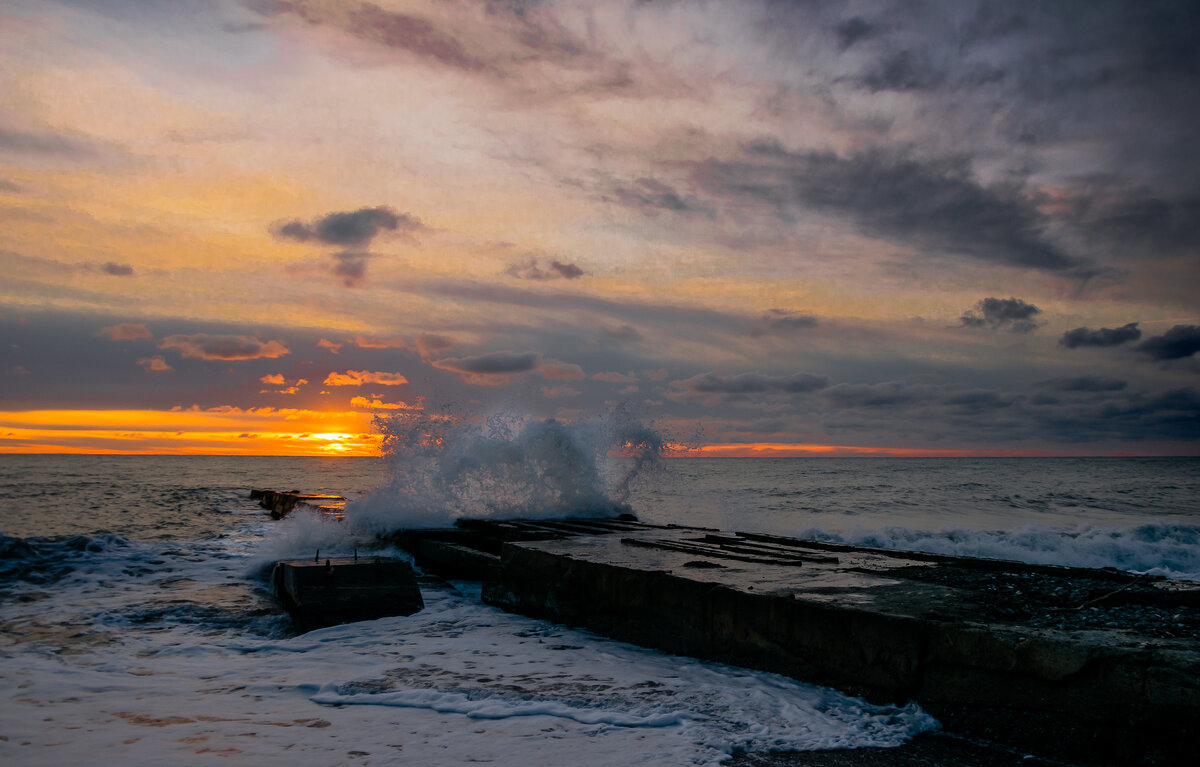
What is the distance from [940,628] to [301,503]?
15.9 meters

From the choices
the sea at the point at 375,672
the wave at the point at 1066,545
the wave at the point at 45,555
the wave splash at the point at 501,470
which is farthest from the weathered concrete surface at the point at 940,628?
the wave at the point at 1066,545

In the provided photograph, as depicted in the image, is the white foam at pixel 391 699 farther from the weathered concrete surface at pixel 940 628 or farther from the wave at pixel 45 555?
the wave at pixel 45 555

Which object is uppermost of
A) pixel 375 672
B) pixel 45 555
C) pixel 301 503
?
pixel 301 503

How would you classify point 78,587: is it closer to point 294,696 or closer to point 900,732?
point 294,696

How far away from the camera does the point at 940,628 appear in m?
3.69

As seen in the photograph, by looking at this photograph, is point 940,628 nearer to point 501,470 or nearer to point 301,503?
point 501,470

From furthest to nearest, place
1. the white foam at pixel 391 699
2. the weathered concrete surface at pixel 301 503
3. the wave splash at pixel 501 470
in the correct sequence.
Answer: the weathered concrete surface at pixel 301 503 → the wave splash at pixel 501 470 → the white foam at pixel 391 699

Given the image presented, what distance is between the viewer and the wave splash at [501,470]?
11750mm

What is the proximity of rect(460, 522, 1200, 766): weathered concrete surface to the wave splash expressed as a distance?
4.93 m

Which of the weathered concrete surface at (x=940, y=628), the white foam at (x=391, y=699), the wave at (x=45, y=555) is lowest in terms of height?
the wave at (x=45, y=555)

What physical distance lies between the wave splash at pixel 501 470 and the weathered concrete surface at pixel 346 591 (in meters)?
4.53

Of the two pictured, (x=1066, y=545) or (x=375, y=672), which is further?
(x=1066, y=545)

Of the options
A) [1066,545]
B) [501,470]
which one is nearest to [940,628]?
[501,470]

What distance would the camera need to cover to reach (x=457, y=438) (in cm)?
1241
